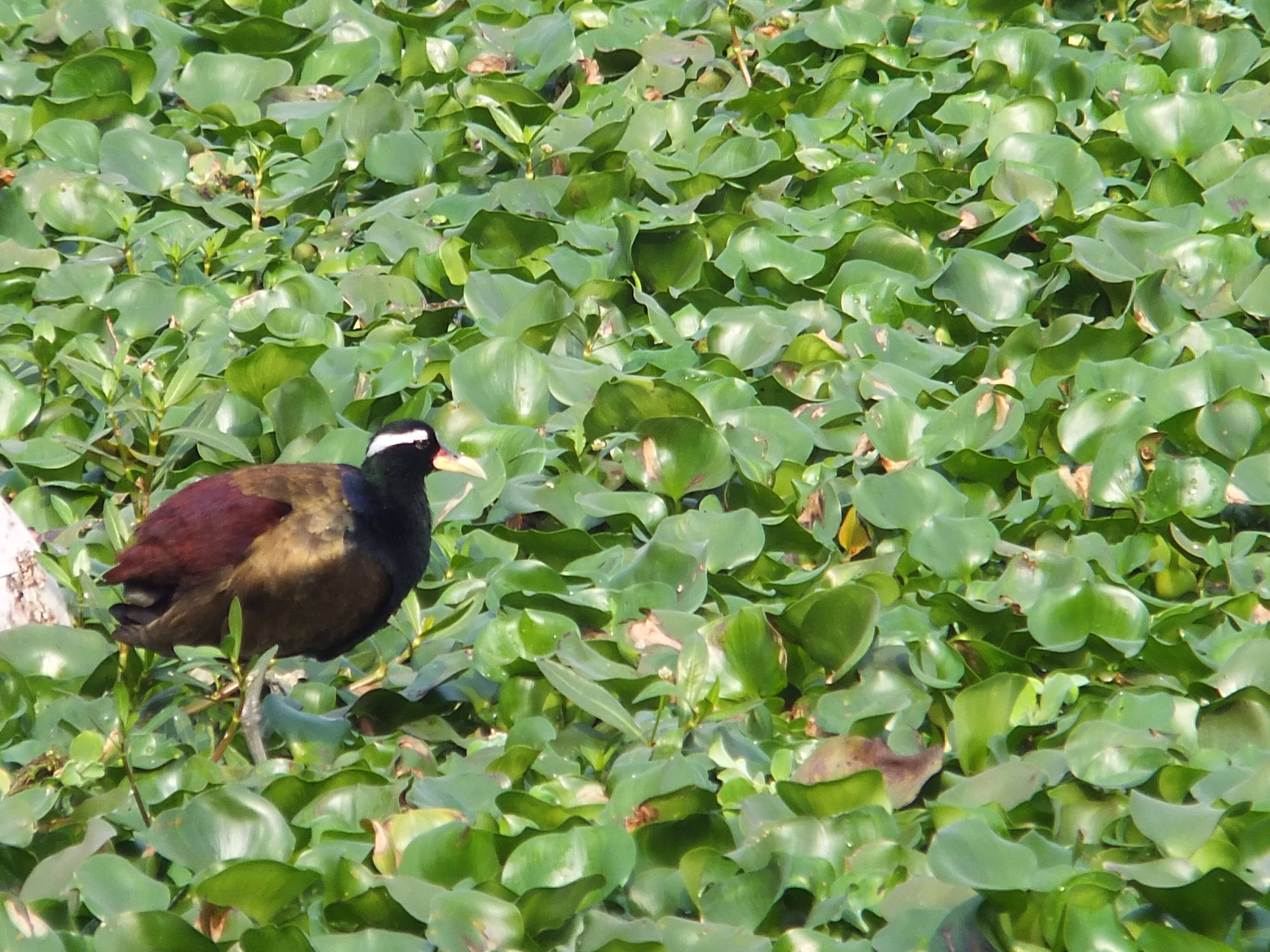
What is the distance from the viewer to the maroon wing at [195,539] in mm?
4359

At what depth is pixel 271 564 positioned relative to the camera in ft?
14.5

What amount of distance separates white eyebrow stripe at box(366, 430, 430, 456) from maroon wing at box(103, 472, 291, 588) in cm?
38

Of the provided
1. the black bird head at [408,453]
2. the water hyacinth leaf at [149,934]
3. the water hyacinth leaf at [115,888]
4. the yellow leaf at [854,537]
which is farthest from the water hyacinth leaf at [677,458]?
the water hyacinth leaf at [149,934]

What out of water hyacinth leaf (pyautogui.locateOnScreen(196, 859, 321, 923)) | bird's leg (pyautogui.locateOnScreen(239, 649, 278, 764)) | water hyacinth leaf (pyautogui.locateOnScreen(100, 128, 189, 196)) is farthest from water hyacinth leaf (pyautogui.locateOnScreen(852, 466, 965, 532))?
water hyacinth leaf (pyautogui.locateOnScreen(100, 128, 189, 196))

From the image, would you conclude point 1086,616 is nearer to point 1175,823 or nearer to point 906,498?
point 906,498

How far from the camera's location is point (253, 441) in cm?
536

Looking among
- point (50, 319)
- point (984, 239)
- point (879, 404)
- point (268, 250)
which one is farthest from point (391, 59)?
point (879, 404)

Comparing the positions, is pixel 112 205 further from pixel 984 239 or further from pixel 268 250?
pixel 984 239

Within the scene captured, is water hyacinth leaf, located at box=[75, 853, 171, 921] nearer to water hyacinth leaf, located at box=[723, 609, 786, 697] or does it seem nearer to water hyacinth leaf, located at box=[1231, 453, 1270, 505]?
water hyacinth leaf, located at box=[723, 609, 786, 697]

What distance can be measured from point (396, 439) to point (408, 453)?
0.05 metres

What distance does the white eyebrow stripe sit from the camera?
4688 mm

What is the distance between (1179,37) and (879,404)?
2897 millimetres

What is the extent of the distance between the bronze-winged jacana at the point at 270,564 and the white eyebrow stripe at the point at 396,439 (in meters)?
0.15

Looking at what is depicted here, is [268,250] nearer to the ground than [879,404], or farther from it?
nearer to the ground
